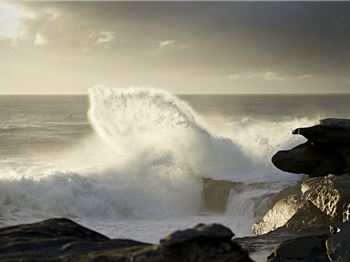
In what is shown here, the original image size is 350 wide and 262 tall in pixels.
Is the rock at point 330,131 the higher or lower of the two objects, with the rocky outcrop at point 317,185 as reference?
higher

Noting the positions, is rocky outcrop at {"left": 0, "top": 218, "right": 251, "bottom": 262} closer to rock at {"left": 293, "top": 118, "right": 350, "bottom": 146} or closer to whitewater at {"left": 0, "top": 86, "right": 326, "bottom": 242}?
rock at {"left": 293, "top": 118, "right": 350, "bottom": 146}

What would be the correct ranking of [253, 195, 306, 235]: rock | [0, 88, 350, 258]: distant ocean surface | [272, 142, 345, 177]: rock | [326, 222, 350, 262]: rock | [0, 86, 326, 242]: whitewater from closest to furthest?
[326, 222, 350, 262]: rock
[272, 142, 345, 177]: rock
[253, 195, 306, 235]: rock
[0, 86, 326, 242]: whitewater
[0, 88, 350, 258]: distant ocean surface

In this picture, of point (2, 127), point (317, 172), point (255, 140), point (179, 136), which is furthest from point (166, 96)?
point (2, 127)

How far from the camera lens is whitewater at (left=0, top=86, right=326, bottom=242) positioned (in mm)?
21703

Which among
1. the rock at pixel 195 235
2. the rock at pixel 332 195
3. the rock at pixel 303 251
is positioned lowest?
the rock at pixel 303 251

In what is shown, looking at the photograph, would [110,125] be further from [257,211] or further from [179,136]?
[257,211]

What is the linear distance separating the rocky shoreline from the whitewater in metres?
2.12

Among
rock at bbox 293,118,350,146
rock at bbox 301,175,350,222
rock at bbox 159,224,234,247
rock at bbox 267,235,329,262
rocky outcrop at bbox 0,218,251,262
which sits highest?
rock at bbox 293,118,350,146

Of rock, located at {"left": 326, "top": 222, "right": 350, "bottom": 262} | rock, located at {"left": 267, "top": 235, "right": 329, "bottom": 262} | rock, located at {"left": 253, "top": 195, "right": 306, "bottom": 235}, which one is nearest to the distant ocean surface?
rock, located at {"left": 253, "top": 195, "right": 306, "bottom": 235}

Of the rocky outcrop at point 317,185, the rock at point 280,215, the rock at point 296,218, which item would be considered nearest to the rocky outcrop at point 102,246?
the rocky outcrop at point 317,185

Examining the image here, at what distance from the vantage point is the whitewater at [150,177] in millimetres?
21703

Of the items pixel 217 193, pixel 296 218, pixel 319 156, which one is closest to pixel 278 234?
pixel 296 218

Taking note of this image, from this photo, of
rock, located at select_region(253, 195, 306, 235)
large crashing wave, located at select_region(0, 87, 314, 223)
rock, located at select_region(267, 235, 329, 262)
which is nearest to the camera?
rock, located at select_region(267, 235, 329, 262)

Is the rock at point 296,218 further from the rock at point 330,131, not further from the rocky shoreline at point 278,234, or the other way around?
the rock at point 330,131
